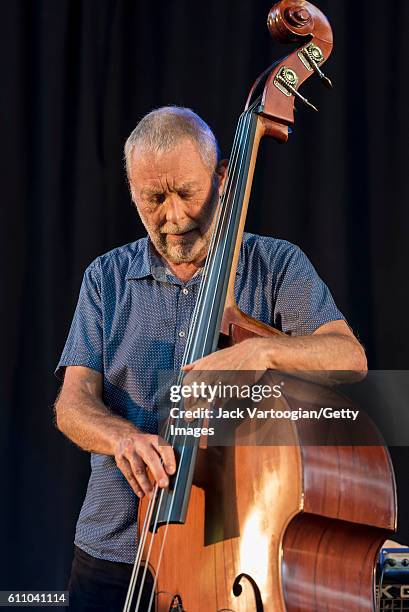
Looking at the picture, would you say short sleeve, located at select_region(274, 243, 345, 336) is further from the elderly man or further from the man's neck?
the man's neck

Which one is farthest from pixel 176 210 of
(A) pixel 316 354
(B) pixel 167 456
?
(B) pixel 167 456

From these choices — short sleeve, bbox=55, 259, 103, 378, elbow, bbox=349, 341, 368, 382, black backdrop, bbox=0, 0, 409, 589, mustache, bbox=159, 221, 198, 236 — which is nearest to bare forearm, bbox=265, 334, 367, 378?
elbow, bbox=349, 341, 368, 382

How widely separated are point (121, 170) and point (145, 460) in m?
1.52

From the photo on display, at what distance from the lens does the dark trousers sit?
1576 millimetres

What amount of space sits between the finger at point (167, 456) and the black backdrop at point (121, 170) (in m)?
1.31

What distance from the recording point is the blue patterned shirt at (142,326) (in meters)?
1.63

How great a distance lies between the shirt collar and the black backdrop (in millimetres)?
888

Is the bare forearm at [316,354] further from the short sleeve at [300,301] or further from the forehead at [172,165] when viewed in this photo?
the forehead at [172,165]

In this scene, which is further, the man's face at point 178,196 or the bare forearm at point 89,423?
the man's face at point 178,196

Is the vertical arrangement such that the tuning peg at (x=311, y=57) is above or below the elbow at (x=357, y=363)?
above

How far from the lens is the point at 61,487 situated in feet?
8.46

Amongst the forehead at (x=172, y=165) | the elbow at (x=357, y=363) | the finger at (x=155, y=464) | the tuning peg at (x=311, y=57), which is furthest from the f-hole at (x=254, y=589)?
the tuning peg at (x=311, y=57)

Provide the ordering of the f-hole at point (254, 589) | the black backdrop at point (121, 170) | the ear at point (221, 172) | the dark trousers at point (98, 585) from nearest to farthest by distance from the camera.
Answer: the f-hole at point (254, 589) → the dark trousers at point (98, 585) → the ear at point (221, 172) → the black backdrop at point (121, 170)

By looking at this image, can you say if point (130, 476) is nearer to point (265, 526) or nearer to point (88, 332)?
point (265, 526)
